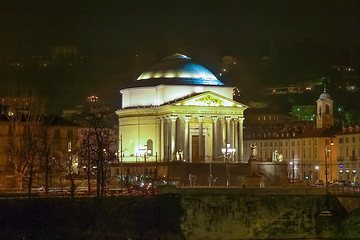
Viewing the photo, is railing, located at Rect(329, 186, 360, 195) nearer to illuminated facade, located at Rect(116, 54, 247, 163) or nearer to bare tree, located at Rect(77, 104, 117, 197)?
bare tree, located at Rect(77, 104, 117, 197)

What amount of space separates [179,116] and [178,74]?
32.4 ft

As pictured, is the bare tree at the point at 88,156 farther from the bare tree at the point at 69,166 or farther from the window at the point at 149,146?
the window at the point at 149,146

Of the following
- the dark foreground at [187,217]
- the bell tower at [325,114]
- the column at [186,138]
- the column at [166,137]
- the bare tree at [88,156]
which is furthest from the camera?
the bell tower at [325,114]

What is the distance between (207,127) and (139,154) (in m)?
10.8

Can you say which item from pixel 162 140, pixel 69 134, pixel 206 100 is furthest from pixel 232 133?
pixel 69 134

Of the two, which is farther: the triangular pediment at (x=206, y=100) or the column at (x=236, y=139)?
the column at (x=236, y=139)

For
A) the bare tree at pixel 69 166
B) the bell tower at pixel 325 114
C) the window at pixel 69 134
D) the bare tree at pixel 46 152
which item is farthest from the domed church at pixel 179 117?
the bell tower at pixel 325 114

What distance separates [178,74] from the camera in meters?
134

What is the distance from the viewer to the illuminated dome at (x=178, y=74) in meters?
132

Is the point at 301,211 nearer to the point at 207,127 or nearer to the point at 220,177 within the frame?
the point at 220,177

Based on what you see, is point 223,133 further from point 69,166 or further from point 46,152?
point 46,152

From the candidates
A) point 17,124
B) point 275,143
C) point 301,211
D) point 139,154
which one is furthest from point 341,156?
point 301,211

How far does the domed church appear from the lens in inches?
4983

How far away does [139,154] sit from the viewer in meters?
132
